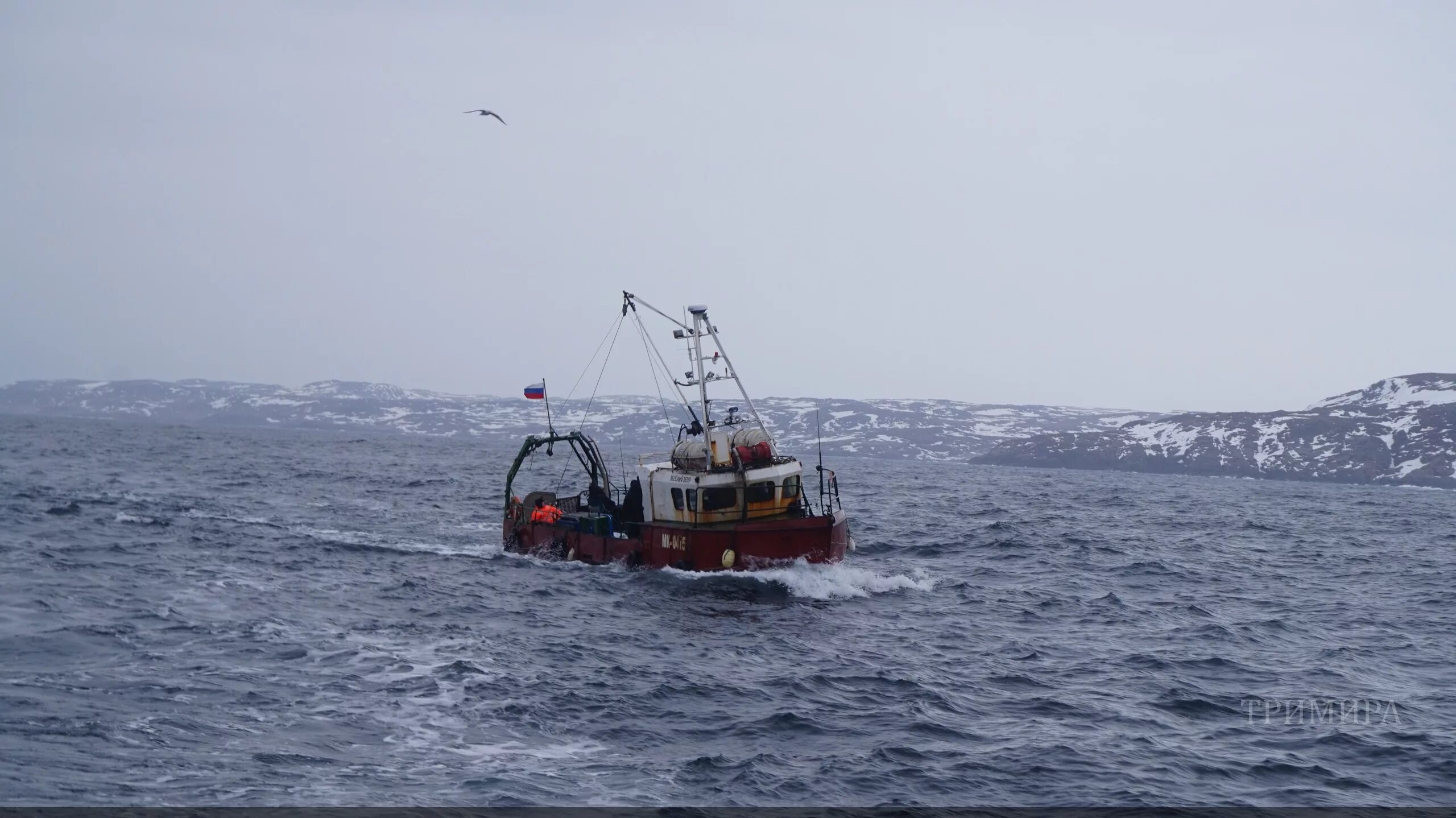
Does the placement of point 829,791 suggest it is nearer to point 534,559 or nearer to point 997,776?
point 997,776

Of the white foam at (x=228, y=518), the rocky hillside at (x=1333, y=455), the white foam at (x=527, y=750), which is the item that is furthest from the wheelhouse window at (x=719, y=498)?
the rocky hillside at (x=1333, y=455)

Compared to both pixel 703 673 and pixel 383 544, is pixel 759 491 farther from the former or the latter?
pixel 383 544

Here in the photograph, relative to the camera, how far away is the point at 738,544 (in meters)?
33.5

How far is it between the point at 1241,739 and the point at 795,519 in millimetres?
16732

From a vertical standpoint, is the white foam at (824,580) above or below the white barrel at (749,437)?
below

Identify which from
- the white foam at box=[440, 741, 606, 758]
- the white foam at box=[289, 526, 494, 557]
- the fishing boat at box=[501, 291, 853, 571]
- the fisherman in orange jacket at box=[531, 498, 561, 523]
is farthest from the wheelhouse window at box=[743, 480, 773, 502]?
the white foam at box=[440, 741, 606, 758]

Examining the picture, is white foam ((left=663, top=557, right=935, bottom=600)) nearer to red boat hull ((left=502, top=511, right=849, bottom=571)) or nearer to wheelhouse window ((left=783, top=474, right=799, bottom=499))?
red boat hull ((left=502, top=511, right=849, bottom=571))

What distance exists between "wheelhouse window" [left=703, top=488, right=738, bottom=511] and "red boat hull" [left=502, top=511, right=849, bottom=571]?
83 cm

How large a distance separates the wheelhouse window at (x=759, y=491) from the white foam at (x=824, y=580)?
2642mm

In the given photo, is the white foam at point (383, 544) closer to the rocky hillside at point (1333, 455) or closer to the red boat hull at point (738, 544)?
the red boat hull at point (738, 544)

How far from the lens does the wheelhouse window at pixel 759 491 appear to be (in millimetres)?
35094

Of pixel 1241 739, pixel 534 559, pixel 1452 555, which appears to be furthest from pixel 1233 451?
pixel 1241 739

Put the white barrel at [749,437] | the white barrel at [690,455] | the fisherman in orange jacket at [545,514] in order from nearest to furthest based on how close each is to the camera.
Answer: the white barrel at [749,437], the white barrel at [690,455], the fisherman in orange jacket at [545,514]

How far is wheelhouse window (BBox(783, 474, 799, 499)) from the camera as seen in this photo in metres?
35.6
